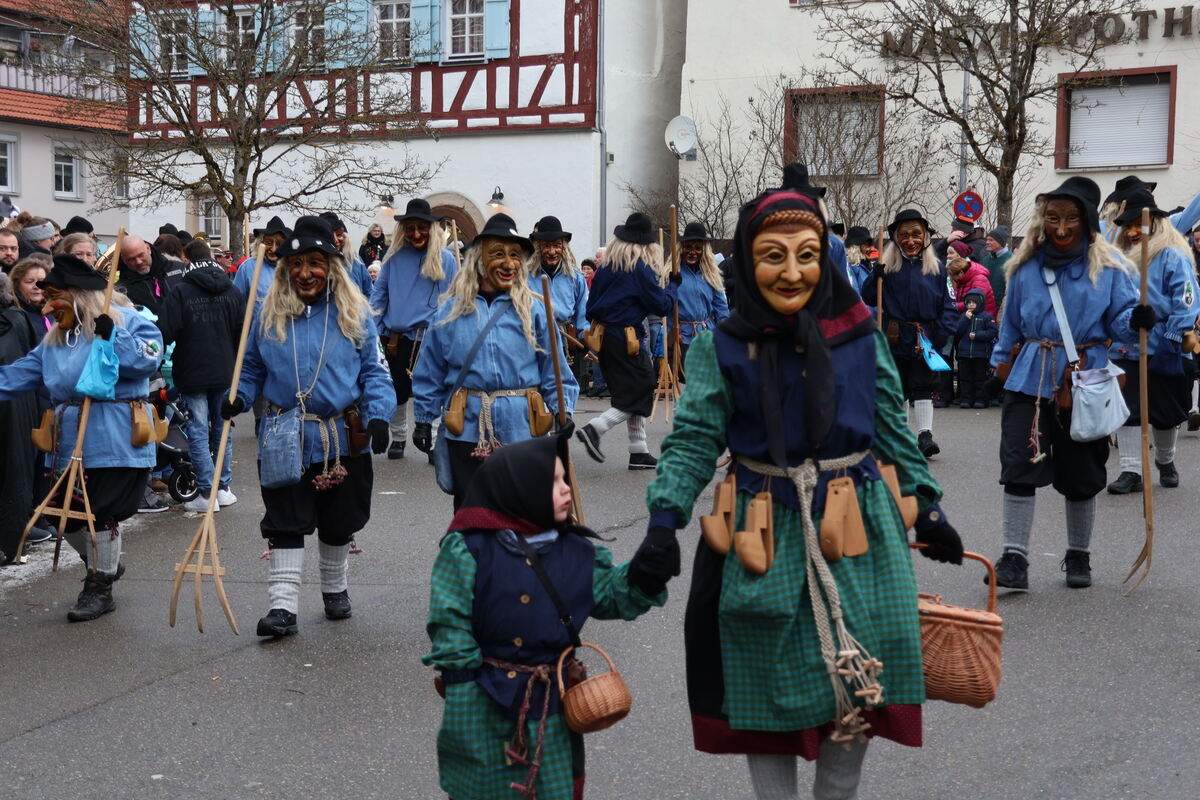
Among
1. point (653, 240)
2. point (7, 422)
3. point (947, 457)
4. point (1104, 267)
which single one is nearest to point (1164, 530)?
point (1104, 267)

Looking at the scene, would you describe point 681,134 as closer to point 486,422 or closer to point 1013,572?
point 1013,572

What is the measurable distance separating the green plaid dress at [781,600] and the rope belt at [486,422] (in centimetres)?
284

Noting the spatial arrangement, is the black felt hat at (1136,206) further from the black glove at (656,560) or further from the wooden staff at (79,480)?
the black glove at (656,560)

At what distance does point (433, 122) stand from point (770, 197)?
24.2m

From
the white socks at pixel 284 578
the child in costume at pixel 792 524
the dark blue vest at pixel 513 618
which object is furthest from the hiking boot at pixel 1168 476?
the dark blue vest at pixel 513 618

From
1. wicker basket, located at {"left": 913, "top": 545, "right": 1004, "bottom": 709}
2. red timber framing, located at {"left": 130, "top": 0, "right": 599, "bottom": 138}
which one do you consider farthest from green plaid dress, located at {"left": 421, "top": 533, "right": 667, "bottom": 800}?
red timber framing, located at {"left": 130, "top": 0, "right": 599, "bottom": 138}

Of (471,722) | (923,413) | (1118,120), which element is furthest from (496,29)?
(471,722)

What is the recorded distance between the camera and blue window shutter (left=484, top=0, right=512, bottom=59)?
87.5 ft

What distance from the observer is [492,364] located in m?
6.63

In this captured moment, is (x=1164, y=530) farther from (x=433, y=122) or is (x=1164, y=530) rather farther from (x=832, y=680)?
(x=433, y=122)

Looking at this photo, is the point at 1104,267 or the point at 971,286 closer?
the point at 1104,267

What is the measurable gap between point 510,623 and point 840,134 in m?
22.4

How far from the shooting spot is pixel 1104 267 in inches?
268

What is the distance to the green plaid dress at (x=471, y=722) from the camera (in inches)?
143
